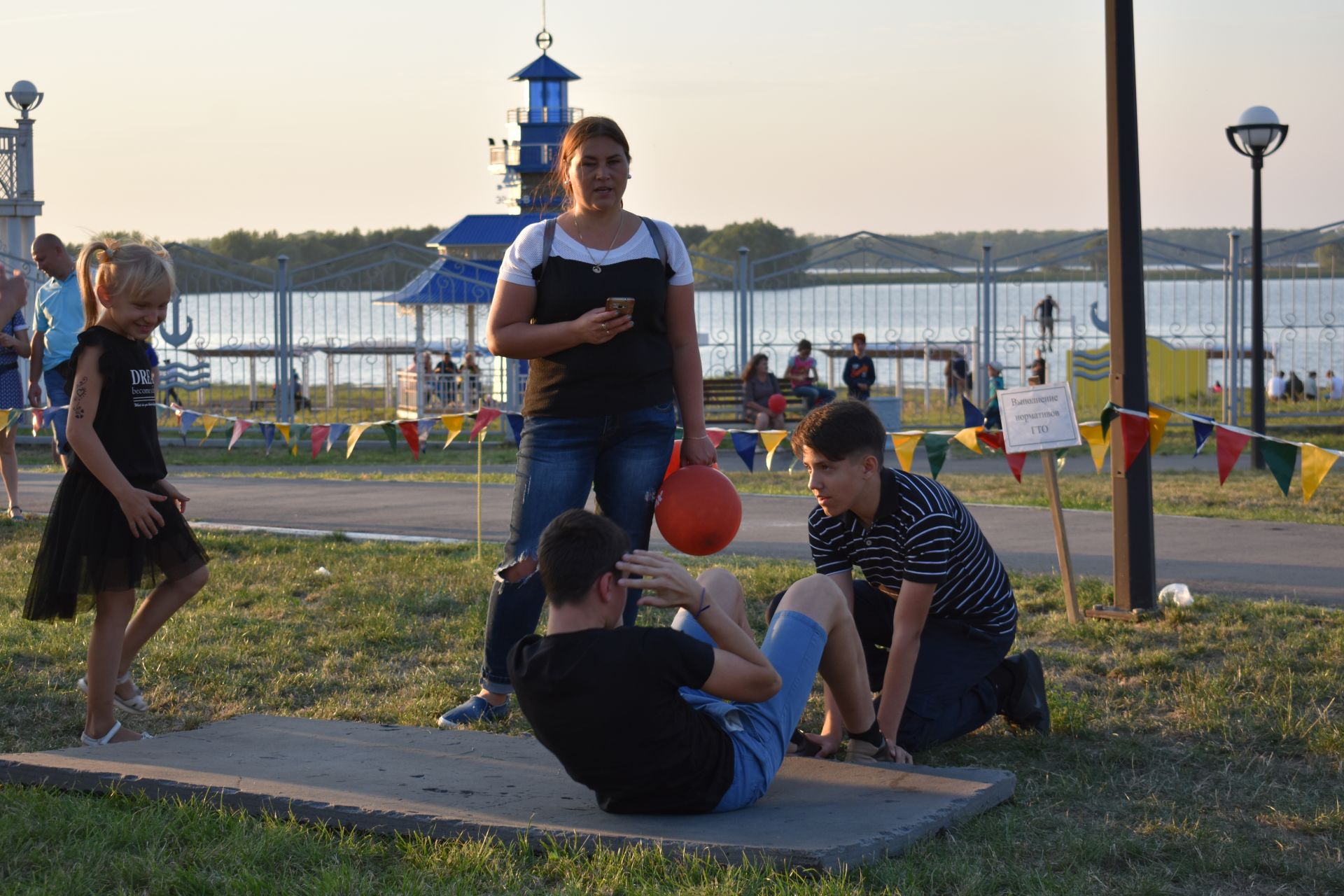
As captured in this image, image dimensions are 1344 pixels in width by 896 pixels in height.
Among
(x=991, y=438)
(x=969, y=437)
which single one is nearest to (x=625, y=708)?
(x=991, y=438)

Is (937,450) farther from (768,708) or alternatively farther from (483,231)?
(483,231)

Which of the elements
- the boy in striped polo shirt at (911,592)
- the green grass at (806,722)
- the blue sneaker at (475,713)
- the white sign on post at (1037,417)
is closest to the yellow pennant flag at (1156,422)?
the white sign on post at (1037,417)

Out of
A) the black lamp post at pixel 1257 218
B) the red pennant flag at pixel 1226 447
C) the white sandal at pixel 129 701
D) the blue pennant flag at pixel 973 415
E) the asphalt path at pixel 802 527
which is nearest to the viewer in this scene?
the white sandal at pixel 129 701

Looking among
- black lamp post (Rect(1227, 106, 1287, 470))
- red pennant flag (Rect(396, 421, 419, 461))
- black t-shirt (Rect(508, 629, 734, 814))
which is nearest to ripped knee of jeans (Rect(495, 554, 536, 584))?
black t-shirt (Rect(508, 629, 734, 814))

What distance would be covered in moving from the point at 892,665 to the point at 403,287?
1883 centimetres

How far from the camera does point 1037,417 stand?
6.85m

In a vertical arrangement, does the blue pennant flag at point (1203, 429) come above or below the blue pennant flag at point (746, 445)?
above

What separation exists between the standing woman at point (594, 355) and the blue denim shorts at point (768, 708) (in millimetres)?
810

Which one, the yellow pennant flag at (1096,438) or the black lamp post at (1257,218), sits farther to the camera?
the black lamp post at (1257,218)

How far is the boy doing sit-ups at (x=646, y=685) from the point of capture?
3668 millimetres

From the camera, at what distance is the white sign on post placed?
680 cm

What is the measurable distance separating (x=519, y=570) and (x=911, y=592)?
55.5 inches

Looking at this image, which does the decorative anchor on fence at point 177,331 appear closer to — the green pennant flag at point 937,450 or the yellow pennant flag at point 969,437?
the green pennant flag at point 937,450

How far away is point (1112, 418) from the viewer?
23.2ft
